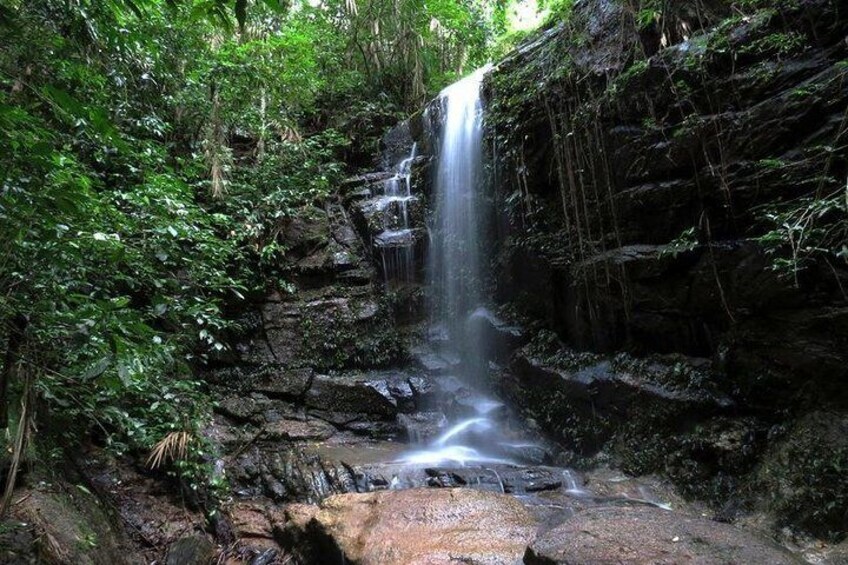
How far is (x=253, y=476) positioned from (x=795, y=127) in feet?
22.4

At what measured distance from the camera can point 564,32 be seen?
24.4 ft

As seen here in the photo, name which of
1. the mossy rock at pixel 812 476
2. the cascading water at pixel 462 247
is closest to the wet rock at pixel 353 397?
the cascading water at pixel 462 247

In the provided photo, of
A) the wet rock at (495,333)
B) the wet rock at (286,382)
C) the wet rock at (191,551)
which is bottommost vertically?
the wet rock at (191,551)

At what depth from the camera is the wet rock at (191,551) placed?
4.50 metres

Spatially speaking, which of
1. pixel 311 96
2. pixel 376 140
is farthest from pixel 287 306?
pixel 311 96

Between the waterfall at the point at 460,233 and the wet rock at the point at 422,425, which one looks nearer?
the wet rock at the point at 422,425

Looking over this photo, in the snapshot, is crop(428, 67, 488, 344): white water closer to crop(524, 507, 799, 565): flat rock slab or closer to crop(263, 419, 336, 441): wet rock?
crop(263, 419, 336, 441): wet rock

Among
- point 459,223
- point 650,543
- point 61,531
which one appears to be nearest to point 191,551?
point 61,531

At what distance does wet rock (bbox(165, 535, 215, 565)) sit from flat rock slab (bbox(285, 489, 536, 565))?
0.76 m

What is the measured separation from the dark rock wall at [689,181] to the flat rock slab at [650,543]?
7.10 feet

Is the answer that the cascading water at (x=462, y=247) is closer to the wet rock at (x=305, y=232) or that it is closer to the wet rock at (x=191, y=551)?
the wet rock at (x=305, y=232)

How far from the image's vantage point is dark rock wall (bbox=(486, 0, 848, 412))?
15.4 ft

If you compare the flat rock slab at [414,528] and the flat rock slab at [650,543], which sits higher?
the flat rock slab at [650,543]

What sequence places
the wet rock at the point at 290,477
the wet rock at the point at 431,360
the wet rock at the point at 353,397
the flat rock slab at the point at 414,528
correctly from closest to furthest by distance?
the flat rock slab at the point at 414,528
the wet rock at the point at 290,477
the wet rock at the point at 353,397
the wet rock at the point at 431,360
